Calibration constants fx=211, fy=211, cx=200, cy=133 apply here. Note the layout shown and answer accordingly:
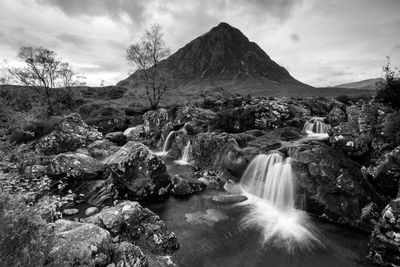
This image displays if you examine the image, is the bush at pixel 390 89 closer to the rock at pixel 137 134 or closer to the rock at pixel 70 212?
the rock at pixel 70 212

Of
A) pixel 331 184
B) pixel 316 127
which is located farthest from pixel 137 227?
pixel 316 127

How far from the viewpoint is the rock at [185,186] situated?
14.0 m

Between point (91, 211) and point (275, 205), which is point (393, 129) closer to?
point (275, 205)

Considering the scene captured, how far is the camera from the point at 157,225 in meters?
9.18

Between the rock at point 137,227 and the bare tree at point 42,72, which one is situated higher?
the bare tree at point 42,72

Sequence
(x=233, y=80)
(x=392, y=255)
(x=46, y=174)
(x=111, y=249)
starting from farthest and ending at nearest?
1. (x=233, y=80)
2. (x=46, y=174)
3. (x=392, y=255)
4. (x=111, y=249)

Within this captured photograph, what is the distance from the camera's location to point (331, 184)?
1140 cm

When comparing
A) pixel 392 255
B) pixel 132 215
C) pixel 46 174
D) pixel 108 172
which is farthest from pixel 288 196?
pixel 46 174

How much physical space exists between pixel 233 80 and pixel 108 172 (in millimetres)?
184053

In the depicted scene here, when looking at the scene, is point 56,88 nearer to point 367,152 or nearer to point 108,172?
point 108,172

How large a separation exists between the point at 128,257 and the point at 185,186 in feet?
25.5

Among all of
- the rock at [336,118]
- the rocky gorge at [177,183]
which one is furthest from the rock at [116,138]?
the rock at [336,118]

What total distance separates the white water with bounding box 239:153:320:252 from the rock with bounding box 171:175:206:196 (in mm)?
3077

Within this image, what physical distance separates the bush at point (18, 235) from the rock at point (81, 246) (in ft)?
3.27
